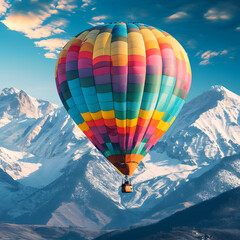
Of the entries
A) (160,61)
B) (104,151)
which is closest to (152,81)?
(160,61)

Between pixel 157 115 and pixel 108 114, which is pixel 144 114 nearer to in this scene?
pixel 157 115

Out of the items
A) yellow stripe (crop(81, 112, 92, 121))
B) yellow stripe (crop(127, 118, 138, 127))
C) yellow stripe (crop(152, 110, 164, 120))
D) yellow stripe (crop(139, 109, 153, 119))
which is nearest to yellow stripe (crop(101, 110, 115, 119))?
yellow stripe (crop(127, 118, 138, 127))

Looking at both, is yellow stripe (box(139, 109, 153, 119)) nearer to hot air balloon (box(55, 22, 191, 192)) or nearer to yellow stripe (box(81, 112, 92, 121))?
hot air balloon (box(55, 22, 191, 192))

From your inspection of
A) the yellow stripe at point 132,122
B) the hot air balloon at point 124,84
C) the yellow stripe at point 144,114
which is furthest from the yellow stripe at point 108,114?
the yellow stripe at point 144,114

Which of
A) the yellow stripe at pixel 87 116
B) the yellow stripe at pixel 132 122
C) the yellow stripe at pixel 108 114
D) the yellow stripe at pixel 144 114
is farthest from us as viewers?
the yellow stripe at pixel 87 116

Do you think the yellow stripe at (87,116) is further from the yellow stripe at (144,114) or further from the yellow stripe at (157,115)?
the yellow stripe at (157,115)

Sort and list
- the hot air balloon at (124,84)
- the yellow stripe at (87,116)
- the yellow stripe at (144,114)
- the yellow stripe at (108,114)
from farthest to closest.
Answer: the yellow stripe at (87,116), the yellow stripe at (144,114), the yellow stripe at (108,114), the hot air balloon at (124,84)

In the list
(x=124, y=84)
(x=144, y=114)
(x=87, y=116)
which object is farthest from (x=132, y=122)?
(x=87, y=116)

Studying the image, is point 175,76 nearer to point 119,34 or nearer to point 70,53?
point 119,34
